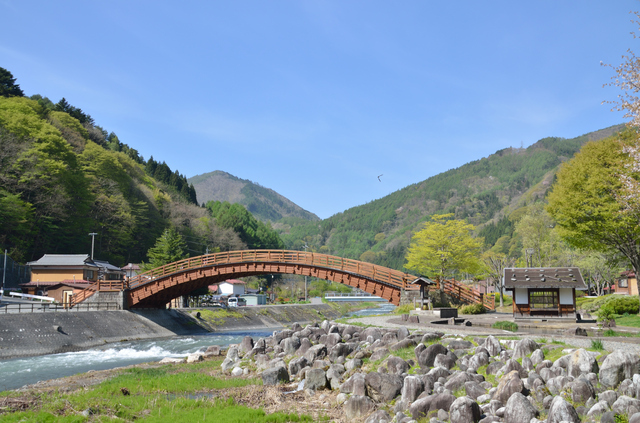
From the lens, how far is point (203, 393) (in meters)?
17.5

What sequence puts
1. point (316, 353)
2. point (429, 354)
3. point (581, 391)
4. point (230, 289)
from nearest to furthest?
point (581, 391) → point (429, 354) → point (316, 353) → point (230, 289)

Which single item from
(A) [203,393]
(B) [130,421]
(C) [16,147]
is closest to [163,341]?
(A) [203,393]

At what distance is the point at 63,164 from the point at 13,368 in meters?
50.0

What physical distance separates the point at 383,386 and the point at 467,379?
2527 mm

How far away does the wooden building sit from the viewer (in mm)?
30469

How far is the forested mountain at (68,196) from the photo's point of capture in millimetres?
62156

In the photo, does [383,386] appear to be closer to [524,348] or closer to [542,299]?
[524,348]

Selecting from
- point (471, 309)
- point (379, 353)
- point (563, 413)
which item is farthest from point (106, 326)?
point (563, 413)

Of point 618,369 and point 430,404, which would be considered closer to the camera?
point 618,369

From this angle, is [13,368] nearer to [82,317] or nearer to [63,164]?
[82,317]

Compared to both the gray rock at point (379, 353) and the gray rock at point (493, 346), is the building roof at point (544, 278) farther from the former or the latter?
the gray rock at point (493, 346)

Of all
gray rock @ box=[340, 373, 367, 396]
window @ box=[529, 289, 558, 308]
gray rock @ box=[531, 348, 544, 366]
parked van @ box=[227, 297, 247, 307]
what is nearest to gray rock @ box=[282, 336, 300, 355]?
gray rock @ box=[340, 373, 367, 396]

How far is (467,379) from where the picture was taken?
13031mm

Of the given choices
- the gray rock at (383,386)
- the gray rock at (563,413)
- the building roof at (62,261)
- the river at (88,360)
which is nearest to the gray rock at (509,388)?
the gray rock at (563,413)
